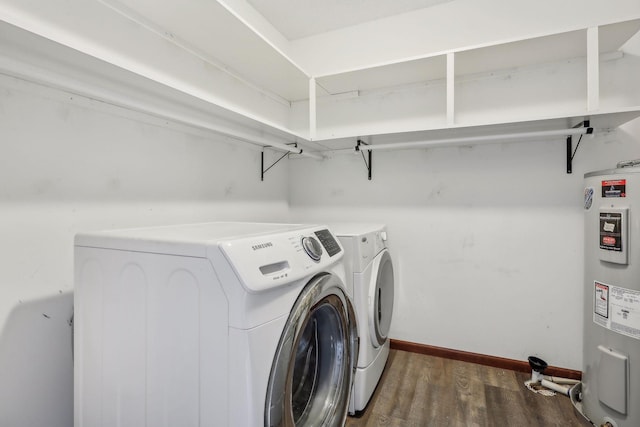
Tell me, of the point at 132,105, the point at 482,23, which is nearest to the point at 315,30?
the point at 482,23

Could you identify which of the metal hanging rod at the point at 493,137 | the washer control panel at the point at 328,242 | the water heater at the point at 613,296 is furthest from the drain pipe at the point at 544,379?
the washer control panel at the point at 328,242

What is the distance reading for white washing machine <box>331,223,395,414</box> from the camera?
1.57 metres

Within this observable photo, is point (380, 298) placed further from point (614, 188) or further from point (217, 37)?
point (217, 37)

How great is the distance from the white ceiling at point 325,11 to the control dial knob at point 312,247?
1759 millimetres

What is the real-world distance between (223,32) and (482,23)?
1618 millimetres

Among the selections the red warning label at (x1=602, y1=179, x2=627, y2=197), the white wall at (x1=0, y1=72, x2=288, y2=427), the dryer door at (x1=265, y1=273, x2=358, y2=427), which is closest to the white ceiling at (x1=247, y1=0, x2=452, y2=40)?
the white wall at (x1=0, y1=72, x2=288, y2=427)

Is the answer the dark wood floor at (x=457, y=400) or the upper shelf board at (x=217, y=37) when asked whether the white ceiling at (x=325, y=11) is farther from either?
the dark wood floor at (x=457, y=400)

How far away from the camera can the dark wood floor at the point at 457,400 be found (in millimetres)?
1593

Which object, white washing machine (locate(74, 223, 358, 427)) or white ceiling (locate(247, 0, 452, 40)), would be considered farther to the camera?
white ceiling (locate(247, 0, 452, 40))

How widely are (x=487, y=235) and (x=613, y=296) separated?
727 millimetres

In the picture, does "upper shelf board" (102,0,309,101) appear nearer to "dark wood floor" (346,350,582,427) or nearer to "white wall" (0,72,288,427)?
"white wall" (0,72,288,427)

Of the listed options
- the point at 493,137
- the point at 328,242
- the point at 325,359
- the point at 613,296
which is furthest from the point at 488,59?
the point at 325,359

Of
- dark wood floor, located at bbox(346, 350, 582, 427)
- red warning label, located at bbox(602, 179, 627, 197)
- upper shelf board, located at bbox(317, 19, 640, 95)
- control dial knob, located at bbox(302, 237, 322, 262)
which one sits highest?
upper shelf board, located at bbox(317, 19, 640, 95)

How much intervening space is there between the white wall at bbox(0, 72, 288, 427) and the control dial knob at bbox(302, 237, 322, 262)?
34.0 inches
